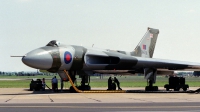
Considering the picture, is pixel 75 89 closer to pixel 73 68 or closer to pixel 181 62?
pixel 73 68

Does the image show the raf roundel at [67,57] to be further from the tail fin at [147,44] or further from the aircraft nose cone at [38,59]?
the tail fin at [147,44]

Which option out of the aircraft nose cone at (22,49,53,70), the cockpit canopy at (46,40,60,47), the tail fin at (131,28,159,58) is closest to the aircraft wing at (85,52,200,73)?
the cockpit canopy at (46,40,60,47)

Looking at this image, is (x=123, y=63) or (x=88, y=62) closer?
(x=88, y=62)

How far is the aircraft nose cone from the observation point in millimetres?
24125

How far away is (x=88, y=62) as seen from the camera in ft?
90.4

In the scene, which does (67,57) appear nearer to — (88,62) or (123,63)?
(88,62)

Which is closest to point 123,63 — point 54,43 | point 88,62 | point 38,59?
point 88,62

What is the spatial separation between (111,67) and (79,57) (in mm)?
2885

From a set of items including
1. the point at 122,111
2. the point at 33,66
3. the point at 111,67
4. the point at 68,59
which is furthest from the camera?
the point at 111,67

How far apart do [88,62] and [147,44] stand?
9.99 meters

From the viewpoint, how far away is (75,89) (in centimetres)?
2708

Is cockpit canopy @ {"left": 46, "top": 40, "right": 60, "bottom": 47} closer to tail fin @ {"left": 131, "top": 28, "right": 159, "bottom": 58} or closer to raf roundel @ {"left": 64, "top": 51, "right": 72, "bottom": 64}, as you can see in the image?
raf roundel @ {"left": 64, "top": 51, "right": 72, "bottom": 64}

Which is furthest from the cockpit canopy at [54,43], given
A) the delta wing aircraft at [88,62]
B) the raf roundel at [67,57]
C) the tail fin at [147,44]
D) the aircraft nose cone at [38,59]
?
the tail fin at [147,44]

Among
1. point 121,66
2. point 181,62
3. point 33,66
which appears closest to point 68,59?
point 33,66
